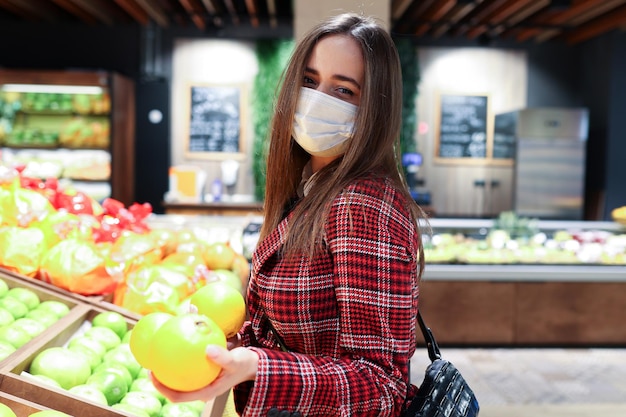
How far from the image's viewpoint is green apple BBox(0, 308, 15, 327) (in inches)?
72.5

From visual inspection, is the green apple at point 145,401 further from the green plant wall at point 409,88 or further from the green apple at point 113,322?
the green plant wall at point 409,88

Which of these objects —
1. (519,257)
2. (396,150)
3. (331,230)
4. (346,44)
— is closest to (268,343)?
(331,230)

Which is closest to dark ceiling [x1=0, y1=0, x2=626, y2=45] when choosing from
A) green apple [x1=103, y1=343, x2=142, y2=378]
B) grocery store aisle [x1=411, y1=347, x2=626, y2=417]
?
grocery store aisle [x1=411, y1=347, x2=626, y2=417]

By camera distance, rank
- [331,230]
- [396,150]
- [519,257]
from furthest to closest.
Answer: [519,257] → [396,150] → [331,230]

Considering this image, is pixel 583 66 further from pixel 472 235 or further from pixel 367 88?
pixel 367 88

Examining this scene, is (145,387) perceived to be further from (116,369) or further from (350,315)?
(350,315)

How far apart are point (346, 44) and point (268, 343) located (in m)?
0.56

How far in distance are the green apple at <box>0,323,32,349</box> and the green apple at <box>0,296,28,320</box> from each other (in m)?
0.14

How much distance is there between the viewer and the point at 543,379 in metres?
4.19

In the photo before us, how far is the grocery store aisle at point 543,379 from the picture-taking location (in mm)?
3688

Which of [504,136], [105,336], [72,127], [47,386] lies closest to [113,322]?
[105,336]

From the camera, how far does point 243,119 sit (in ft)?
27.8

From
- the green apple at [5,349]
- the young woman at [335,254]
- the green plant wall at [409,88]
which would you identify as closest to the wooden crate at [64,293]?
the green apple at [5,349]

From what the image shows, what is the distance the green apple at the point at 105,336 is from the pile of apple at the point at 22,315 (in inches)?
5.1
